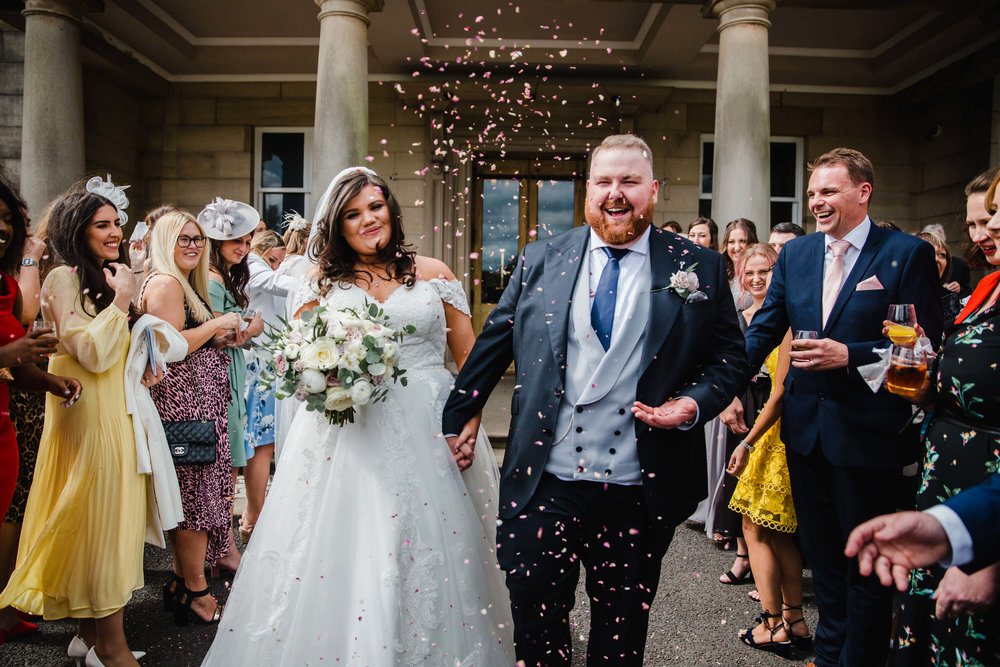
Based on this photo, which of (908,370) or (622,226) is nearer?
(908,370)

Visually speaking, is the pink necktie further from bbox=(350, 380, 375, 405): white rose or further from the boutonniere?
bbox=(350, 380, 375, 405): white rose

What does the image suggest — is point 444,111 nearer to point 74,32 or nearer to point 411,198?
point 411,198

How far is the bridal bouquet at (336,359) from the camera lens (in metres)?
2.69

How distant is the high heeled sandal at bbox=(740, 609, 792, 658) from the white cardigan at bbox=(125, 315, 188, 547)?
9.85ft

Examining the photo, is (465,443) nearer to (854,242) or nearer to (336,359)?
(336,359)

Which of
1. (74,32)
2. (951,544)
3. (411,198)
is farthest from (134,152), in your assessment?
(951,544)

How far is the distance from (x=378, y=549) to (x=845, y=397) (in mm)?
2056

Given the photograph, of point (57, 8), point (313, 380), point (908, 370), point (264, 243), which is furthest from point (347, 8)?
point (908, 370)

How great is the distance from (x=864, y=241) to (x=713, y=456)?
250cm

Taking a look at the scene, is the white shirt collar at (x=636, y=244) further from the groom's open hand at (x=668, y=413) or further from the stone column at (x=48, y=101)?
the stone column at (x=48, y=101)

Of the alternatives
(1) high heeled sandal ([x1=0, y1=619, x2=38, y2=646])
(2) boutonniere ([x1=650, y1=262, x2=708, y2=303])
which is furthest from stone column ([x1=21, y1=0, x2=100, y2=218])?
(2) boutonniere ([x1=650, y1=262, x2=708, y2=303])

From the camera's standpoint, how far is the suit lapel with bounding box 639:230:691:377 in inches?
94.7

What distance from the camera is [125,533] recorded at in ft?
10.5

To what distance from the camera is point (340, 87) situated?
7.52 m
